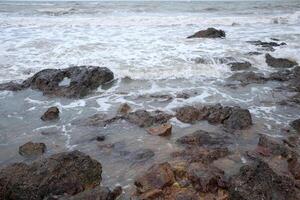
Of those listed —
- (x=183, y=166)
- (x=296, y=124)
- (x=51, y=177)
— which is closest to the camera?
(x=51, y=177)

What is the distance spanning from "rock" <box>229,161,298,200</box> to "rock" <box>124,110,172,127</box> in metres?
2.57

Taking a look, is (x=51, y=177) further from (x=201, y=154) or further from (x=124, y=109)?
(x=124, y=109)

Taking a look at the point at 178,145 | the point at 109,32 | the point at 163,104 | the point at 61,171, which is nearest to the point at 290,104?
the point at 163,104

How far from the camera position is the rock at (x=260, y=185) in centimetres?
429

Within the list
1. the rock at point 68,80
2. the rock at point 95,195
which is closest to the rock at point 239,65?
the rock at point 68,80

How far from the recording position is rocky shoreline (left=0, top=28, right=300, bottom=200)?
445 centimetres

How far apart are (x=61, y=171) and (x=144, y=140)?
192cm

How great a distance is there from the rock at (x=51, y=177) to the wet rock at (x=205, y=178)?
1.30 m

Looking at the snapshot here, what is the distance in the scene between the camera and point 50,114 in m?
7.30

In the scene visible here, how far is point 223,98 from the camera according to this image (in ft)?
28.1

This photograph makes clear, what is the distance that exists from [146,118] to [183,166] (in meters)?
2.20

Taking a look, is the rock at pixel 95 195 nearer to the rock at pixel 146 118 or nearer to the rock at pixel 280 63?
the rock at pixel 146 118

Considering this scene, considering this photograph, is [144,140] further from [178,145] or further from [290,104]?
[290,104]

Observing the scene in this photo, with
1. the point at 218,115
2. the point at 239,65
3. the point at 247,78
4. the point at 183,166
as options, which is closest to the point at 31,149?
the point at 183,166
